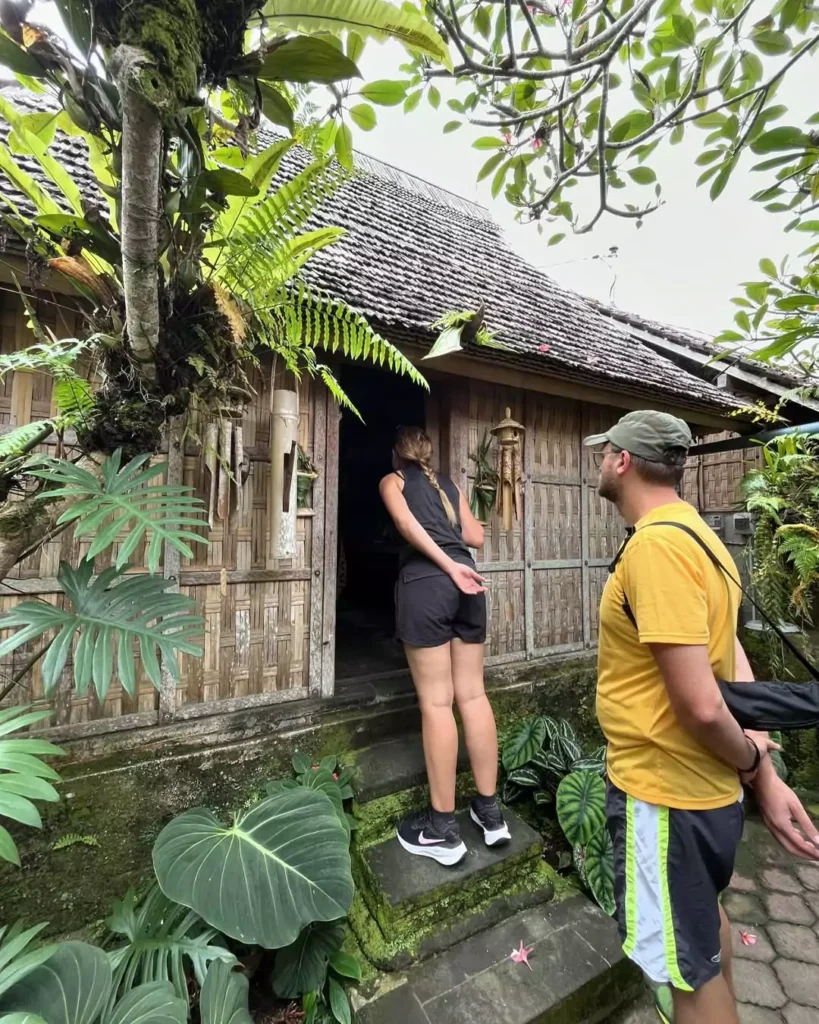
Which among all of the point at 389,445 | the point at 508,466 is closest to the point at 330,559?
the point at 508,466

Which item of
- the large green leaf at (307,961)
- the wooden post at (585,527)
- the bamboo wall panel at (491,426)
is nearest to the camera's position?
the large green leaf at (307,961)

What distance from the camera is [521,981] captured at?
179 cm

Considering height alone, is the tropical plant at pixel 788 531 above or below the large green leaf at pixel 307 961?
above

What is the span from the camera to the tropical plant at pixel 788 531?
12.1ft

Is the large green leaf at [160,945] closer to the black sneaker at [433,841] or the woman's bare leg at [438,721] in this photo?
the black sneaker at [433,841]

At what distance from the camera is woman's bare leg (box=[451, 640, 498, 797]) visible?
7.48 ft

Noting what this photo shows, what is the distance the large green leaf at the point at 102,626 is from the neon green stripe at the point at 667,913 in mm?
1448

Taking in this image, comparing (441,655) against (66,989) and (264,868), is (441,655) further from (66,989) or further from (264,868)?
(66,989)

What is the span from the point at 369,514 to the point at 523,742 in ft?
12.7

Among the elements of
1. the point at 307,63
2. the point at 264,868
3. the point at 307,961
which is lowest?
the point at 307,961

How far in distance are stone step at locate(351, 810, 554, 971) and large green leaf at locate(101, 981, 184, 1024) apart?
2.60ft

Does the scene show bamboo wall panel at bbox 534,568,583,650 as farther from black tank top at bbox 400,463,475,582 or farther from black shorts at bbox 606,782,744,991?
black shorts at bbox 606,782,744,991

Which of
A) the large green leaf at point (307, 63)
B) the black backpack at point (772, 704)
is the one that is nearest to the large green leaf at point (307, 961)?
the black backpack at point (772, 704)

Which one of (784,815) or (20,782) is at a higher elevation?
(20,782)
